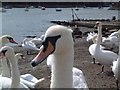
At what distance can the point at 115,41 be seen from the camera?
14938 millimetres

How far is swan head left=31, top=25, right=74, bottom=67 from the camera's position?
140 inches

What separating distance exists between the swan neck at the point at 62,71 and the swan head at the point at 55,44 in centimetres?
6

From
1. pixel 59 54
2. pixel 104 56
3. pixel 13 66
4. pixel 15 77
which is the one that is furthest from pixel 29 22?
pixel 59 54

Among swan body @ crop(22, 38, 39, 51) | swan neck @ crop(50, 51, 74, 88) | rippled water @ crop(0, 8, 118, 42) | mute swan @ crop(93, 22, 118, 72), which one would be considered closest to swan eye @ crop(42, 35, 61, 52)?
swan neck @ crop(50, 51, 74, 88)

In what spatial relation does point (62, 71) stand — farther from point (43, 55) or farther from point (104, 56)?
point (104, 56)

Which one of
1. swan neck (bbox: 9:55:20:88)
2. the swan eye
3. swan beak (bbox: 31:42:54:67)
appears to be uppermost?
the swan eye

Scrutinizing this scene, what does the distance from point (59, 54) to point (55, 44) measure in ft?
0.40

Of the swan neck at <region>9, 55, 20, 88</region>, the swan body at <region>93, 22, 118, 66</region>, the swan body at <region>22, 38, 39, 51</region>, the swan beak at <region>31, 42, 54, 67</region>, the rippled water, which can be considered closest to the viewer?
the swan beak at <region>31, 42, 54, 67</region>

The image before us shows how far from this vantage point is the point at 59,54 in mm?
3615

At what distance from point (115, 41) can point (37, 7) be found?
113m

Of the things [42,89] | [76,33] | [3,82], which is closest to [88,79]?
[42,89]

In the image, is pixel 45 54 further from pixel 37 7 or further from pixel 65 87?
pixel 37 7

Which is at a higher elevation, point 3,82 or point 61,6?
point 3,82

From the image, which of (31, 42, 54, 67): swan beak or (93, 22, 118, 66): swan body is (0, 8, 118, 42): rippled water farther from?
(31, 42, 54, 67): swan beak
